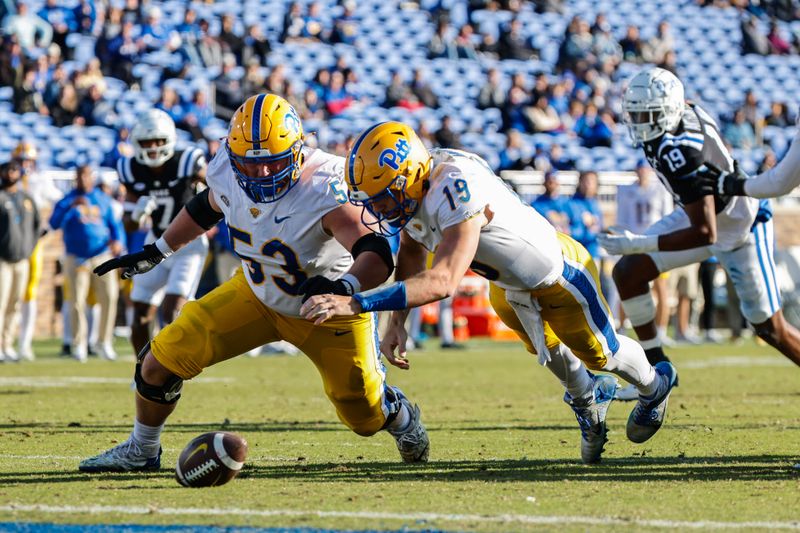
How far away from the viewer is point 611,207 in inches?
699

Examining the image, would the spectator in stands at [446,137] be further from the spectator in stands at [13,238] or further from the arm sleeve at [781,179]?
the arm sleeve at [781,179]

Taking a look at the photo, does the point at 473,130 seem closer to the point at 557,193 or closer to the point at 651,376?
the point at 557,193

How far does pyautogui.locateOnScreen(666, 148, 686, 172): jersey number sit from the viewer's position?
6.50 m

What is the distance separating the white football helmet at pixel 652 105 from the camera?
669 cm

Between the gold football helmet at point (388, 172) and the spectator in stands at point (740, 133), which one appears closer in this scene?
the gold football helmet at point (388, 172)

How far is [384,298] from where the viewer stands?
13.8 ft

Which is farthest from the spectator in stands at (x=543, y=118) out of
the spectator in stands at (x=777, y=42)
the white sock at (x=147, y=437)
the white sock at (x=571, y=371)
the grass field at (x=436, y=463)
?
the white sock at (x=147, y=437)

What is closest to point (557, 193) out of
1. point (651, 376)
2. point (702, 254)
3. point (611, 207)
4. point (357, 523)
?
point (611, 207)

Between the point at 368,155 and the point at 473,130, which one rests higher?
the point at 368,155

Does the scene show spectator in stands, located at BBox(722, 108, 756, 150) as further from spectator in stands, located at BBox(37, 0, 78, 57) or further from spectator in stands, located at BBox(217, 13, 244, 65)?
spectator in stands, located at BBox(37, 0, 78, 57)

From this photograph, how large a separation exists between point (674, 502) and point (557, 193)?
980cm

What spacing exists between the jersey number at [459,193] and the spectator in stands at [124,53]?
1432 cm

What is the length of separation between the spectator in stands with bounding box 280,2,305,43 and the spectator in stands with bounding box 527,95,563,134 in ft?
13.4

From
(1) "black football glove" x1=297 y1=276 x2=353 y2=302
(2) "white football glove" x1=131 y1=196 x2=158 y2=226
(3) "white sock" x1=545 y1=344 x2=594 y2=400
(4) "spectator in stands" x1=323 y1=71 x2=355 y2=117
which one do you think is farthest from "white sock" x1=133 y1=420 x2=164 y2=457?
(4) "spectator in stands" x1=323 y1=71 x2=355 y2=117
